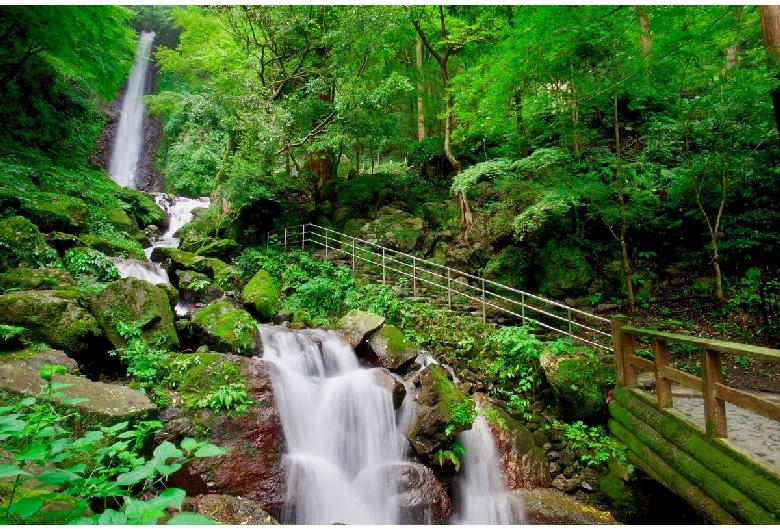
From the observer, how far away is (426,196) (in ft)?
45.6

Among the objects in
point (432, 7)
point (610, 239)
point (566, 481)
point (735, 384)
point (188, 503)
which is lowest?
point (566, 481)

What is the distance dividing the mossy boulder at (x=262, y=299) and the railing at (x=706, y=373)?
6944 mm

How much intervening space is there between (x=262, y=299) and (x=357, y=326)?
2.72 meters

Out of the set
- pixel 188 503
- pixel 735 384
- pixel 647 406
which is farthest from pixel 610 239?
pixel 188 503

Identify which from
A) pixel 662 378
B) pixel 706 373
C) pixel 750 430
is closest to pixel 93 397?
pixel 706 373

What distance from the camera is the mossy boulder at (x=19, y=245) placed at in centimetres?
637

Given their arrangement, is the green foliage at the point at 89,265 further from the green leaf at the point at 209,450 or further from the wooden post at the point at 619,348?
the wooden post at the point at 619,348

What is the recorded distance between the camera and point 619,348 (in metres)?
5.77

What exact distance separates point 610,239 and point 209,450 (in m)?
11.5

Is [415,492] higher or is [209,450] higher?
[209,450]

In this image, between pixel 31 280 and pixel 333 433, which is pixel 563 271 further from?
pixel 31 280

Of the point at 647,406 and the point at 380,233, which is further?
the point at 380,233

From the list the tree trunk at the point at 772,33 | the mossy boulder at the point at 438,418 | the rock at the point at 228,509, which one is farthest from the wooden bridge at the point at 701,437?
the tree trunk at the point at 772,33

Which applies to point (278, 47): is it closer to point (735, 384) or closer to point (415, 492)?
point (415, 492)
